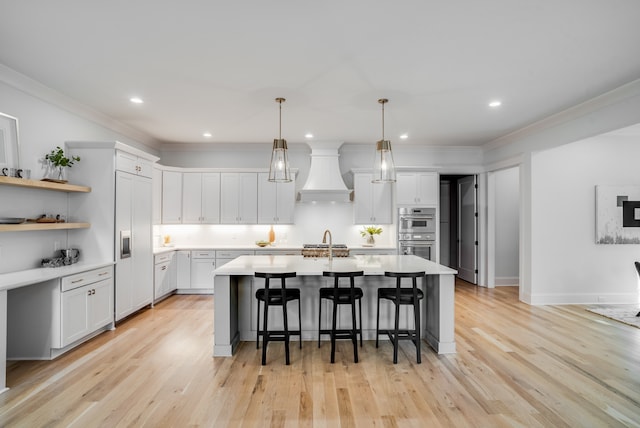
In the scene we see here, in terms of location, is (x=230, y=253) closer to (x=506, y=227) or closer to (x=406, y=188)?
(x=406, y=188)

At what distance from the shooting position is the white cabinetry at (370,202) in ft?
21.3

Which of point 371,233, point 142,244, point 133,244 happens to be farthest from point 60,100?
point 371,233

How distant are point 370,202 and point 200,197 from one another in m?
3.36

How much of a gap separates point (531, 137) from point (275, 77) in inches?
175

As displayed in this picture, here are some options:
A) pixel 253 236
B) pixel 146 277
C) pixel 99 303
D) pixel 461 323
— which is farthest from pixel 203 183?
pixel 461 323

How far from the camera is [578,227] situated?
5.59 m

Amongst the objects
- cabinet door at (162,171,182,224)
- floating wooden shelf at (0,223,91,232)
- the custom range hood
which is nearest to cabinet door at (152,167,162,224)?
cabinet door at (162,171,182,224)

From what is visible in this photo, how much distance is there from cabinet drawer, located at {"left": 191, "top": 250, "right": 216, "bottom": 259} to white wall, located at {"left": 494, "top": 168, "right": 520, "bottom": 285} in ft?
19.4

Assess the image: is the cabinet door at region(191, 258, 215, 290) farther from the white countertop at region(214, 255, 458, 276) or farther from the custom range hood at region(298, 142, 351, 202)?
the white countertop at region(214, 255, 458, 276)

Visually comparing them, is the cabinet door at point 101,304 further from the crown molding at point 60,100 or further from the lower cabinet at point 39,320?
the crown molding at point 60,100

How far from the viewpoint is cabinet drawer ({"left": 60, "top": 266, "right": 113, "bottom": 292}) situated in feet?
11.1

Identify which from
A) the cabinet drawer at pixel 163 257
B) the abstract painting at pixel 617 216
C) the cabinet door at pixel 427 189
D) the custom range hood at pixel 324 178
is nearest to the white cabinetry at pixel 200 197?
the cabinet drawer at pixel 163 257

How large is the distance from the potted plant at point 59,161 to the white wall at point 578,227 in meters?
6.80

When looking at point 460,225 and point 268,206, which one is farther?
point 460,225
